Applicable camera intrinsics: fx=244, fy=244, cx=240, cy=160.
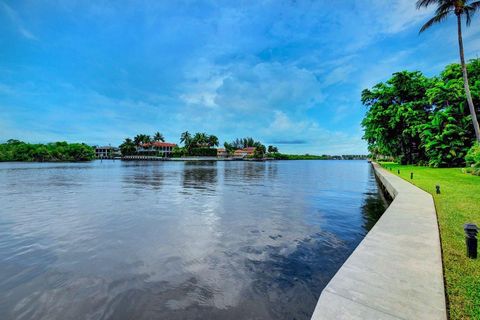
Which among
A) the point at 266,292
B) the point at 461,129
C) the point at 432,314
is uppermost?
the point at 461,129

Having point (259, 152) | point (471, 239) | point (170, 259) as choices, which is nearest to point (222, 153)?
point (259, 152)

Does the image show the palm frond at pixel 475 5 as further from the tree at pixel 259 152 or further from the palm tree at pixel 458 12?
the tree at pixel 259 152

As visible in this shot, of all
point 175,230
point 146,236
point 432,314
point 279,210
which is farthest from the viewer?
point 279,210

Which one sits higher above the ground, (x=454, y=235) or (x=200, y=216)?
(x=454, y=235)

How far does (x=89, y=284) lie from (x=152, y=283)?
4.29 ft

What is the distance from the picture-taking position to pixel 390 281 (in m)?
3.85

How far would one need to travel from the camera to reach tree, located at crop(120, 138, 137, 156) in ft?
405

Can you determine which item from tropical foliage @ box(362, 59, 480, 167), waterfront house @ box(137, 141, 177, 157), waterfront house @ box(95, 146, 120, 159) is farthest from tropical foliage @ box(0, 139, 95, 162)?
tropical foliage @ box(362, 59, 480, 167)

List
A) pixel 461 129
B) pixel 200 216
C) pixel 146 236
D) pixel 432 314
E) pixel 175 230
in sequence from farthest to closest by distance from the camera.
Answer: pixel 461 129, pixel 200 216, pixel 175 230, pixel 146 236, pixel 432 314

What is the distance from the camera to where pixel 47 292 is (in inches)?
192

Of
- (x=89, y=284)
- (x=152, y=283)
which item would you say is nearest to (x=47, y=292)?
(x=89, y=284)

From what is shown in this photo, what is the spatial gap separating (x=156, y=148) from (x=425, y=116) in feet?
387

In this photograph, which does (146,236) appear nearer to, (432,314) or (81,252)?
(81,252)

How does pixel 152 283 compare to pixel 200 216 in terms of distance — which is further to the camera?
pixel 200 216
